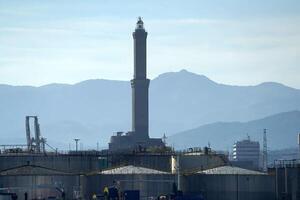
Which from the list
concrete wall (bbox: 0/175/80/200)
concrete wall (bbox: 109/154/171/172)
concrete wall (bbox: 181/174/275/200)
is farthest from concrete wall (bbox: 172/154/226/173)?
concrete wall (bbox: 0/175/80/200)

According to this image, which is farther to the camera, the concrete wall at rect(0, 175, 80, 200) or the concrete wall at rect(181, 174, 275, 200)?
the concrete wall at rect(181, 174, 275, 200)

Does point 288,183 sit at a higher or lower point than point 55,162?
lower

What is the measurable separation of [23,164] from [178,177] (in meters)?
24.0

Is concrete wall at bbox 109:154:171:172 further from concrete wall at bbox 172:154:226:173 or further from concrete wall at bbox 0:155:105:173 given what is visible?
concrete wall at bbox 0:155:105:173

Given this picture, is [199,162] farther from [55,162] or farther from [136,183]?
[136,183]

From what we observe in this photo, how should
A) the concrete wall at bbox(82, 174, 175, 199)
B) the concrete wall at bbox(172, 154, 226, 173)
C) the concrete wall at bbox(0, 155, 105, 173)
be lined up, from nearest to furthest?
the concrete wall at bbox(82, 174, 175, 199)
the concrete wall at bbox(0, 155, 105, 173)
the concrete wall at bbox(172, 154, 226, 173)

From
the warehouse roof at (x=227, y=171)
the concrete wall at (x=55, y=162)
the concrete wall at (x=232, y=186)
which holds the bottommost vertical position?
the concrete wall at (x=232, y=186)

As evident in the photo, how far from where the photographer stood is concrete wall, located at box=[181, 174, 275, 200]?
120 metres

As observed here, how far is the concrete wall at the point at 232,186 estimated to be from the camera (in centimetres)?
12025

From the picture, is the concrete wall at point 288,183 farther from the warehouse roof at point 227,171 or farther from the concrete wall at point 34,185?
the concrete wall at point 34,185

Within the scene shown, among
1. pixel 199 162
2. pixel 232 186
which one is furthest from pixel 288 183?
pixel 199 162

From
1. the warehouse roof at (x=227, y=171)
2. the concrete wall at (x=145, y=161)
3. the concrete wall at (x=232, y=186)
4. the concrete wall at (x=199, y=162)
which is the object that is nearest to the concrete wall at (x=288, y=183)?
the concrete wall at (x=232, y=186)

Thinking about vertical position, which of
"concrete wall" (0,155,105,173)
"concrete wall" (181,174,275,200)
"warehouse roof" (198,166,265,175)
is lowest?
"concrete wall" (181,174,275,200)

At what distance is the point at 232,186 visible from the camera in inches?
4771
